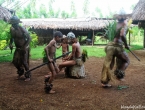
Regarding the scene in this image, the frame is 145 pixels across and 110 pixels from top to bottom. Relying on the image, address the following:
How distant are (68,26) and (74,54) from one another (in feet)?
53.7

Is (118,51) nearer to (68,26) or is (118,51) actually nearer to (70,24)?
(68,26)

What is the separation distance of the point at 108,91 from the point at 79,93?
2.11 feet

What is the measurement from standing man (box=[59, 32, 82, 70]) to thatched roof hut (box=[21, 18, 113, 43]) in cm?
1558

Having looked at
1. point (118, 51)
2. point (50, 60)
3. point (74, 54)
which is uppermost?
point (118, 51)

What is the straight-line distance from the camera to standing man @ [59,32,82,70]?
19.0ft

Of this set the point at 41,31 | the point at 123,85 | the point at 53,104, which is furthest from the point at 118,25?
the point at 41,31

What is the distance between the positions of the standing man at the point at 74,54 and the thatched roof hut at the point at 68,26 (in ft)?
51.1

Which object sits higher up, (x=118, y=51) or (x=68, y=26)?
(x=118, y=51)

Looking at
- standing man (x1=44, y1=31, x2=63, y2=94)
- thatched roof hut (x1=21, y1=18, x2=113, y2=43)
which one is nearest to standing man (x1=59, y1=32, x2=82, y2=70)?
standing man (x1=44, y1=31, x2=63, y2=94)

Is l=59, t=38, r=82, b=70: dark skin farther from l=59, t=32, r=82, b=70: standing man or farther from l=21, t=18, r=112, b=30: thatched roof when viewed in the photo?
l=21, t=18, r=112, b=30: thatched roof

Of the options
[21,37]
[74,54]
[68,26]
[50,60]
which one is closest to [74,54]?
[74,54]

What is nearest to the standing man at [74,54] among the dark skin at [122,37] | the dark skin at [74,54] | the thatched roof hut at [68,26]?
the dark skin at [74,54]

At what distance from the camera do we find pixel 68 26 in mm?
21969

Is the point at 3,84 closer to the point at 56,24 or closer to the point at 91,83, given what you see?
the point at 91,83
